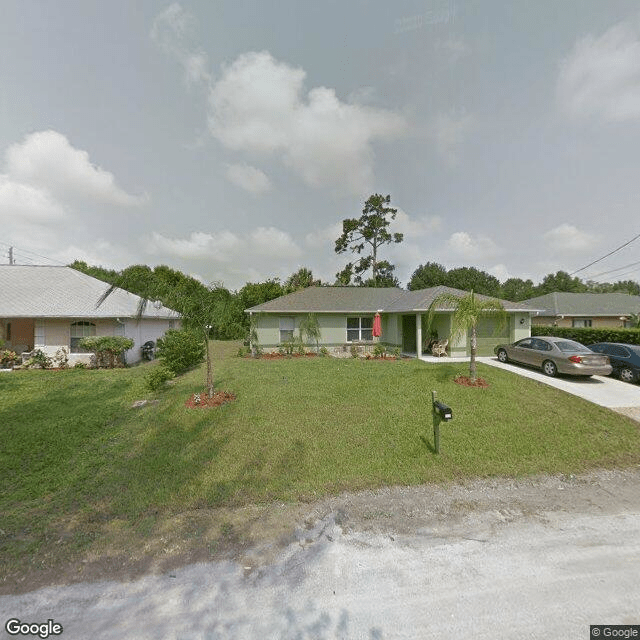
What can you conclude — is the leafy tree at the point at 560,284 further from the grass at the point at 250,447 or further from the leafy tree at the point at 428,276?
the grass at the point at 250,447

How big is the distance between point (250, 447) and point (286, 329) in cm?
1261

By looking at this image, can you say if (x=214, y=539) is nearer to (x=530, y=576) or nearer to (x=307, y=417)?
(x=530, y=576)

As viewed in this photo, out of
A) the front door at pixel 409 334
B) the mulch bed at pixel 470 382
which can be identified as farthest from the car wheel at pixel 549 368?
the front door at pixel 409 334

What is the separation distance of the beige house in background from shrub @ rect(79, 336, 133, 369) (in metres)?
31.4

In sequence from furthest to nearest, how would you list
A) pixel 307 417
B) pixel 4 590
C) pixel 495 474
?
pixel 307 417
pixel 495 474
pixel 4 590

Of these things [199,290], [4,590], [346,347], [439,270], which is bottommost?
[4,590]

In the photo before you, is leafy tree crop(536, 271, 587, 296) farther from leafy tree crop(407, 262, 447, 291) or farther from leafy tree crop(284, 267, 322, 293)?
leafy tree crop(284, 267, 322, 293)

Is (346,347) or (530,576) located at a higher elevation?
(346,347)

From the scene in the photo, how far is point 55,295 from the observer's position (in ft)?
53.4

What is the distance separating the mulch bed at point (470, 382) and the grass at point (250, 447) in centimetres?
31

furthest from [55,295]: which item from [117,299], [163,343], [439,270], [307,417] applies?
[439,270]

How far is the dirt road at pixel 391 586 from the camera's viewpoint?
2527 millimetres

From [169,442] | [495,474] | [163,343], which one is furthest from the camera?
[163,343]

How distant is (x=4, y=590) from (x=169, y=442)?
130 inches
